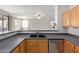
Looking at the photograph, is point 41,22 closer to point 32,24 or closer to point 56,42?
point 32,24

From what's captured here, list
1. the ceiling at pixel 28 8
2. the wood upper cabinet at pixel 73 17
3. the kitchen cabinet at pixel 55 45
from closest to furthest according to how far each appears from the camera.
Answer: the wood upper cabinet at pixel 73 17 → the kitchen cabinet at pixel 55 45 → the ceiling at pixel 28 8

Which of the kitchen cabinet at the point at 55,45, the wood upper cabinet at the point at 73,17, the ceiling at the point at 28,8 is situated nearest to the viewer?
the wood upper cabinet at the point at 73,17

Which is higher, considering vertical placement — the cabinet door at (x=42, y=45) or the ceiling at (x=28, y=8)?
the ceiling at (x=28, y=8)

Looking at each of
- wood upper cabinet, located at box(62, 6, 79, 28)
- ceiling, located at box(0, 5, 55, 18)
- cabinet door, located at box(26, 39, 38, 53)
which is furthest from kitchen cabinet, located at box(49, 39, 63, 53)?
ceiling, located at box(0, 5, 55, 18)

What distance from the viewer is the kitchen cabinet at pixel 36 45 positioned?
4.81 meters

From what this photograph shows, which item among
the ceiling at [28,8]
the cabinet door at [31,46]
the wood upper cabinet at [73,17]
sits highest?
the ceiling at [28,8]

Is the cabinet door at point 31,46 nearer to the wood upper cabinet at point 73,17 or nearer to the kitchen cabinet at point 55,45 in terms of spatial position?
the kitchen cabinet at point 55,45

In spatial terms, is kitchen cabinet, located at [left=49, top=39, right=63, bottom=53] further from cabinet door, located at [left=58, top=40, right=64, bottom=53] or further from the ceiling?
the ceiling

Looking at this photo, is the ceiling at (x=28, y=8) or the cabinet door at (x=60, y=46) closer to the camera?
the cabinet door at (x=60, y=46)

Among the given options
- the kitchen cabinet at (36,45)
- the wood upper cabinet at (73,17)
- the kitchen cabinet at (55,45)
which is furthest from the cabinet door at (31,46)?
the wood upper cabinet at (73,17)

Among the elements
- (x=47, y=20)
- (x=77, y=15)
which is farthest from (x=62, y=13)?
(x=47, y=20)

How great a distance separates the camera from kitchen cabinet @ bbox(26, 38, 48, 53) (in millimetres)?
4809

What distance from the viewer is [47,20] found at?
11008 mm
